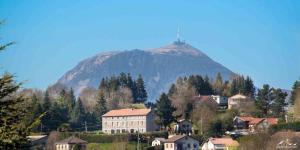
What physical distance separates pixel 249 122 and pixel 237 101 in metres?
Answer: 15.5

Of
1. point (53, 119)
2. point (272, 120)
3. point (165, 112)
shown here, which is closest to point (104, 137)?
point (53, 119)

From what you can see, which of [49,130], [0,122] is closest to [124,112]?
[49,130]

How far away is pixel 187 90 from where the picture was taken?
98125 millimetres

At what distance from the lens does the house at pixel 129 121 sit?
281 feet

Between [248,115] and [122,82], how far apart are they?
29237 mm

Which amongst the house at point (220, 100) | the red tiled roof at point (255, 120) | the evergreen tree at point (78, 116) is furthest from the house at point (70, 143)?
the house at point (220, 100)

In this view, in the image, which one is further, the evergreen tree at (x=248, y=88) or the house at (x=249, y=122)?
the evergreen tree at (x=248, y=88)

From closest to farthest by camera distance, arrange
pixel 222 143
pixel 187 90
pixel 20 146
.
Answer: pixel 20 146 → pixel 222 143 → pixel 187 90

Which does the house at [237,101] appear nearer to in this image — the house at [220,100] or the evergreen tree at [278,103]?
the house at [220,100]

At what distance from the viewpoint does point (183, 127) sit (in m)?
80.5

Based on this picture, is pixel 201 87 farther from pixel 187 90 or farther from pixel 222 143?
pixel 222 143

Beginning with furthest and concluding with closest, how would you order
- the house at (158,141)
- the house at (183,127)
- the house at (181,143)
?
1. the house at (183,127)
2. the house at (158,141)
3. the house at (181,143)

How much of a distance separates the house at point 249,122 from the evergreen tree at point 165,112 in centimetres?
792

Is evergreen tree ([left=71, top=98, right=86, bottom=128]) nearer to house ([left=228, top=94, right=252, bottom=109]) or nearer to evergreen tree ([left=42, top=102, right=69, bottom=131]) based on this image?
evergreen tree ([left=42, top=102, right=69, bottom=131])
